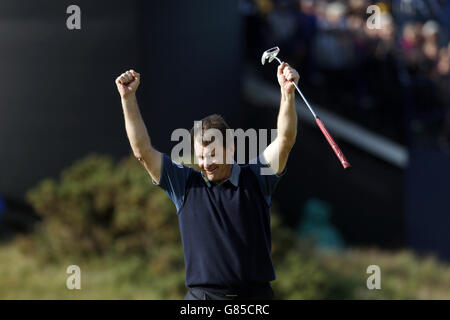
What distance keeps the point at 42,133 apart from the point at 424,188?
17.8ft

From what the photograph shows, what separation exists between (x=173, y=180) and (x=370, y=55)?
796 cm

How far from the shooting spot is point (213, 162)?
13.1 feet

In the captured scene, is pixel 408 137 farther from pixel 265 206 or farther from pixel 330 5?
pixel 265 206

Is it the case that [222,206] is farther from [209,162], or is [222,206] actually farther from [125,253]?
[125,253]

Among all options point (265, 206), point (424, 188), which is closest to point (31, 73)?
point (424, 188)

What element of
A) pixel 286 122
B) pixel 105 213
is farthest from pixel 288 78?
pixel 105 213

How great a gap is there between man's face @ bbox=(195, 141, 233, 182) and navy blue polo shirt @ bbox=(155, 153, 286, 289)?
0.04 metres

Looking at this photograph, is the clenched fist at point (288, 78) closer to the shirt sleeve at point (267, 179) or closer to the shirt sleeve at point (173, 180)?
the shirt sleeve at point (267, 179)

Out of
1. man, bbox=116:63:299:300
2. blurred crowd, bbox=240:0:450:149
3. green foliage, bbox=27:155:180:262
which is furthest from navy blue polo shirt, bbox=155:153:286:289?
blurred crowd, bbox=240:0:450:149

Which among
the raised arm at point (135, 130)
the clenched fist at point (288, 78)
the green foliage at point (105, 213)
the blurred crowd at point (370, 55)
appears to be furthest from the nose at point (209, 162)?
the blurred crowd at point (370, 55)

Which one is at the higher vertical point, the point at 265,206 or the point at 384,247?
the point at 265,206

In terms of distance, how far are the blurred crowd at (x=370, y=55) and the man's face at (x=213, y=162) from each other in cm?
731

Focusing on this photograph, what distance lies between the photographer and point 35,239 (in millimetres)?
9430

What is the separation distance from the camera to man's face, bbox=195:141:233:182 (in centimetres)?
400
